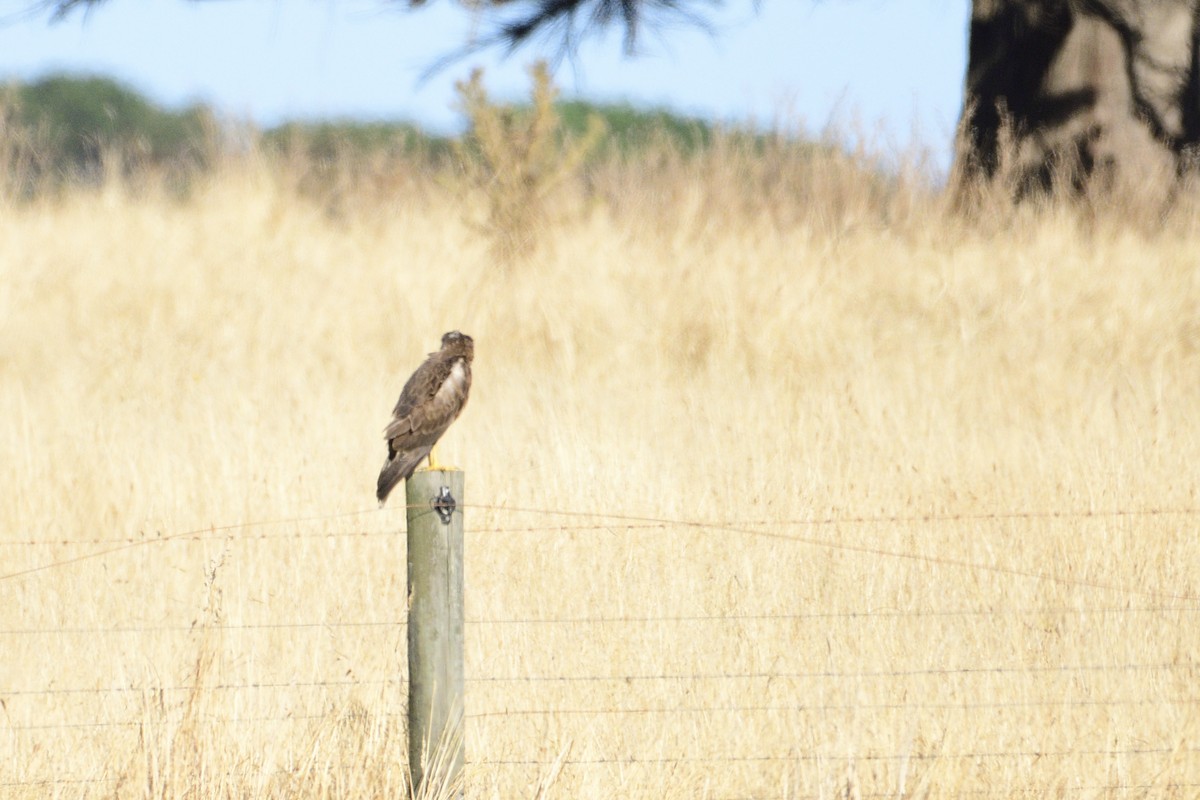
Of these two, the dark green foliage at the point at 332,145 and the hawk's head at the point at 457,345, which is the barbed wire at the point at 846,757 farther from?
the dark green foliage at the point at 332,145

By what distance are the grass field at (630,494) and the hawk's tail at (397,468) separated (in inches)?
8.9

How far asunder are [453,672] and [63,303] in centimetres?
791

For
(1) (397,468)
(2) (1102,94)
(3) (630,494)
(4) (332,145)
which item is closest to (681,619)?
(1) (397,468)

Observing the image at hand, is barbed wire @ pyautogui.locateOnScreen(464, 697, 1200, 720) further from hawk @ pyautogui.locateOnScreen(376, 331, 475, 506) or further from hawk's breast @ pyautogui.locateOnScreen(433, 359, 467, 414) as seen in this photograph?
hawk's breast @ pyautogui.locateOnScreen(433, 359, 467, 414)

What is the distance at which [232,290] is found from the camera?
33.8ft

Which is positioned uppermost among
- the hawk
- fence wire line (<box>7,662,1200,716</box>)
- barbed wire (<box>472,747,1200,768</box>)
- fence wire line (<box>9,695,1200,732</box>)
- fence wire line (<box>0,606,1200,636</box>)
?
the hawk

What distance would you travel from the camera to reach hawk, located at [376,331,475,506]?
480 cm

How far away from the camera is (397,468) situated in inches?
189

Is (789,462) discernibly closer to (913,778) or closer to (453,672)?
(913,778)

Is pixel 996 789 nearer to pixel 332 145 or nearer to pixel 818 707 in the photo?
pixel 818 707

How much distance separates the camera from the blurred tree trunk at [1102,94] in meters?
12.0

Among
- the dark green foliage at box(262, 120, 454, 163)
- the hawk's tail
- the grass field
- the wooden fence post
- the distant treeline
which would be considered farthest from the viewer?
the dark green foliage at box(262, 120, 454, 163)

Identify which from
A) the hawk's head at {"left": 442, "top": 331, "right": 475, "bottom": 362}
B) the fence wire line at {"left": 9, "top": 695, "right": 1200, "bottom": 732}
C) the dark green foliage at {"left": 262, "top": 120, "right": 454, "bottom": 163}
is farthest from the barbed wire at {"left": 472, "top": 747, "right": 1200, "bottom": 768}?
the dark green foliage at {"left": 262, "top": 120, "right": 454, "bottom": 163}

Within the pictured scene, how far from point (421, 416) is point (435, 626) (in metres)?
1.46
